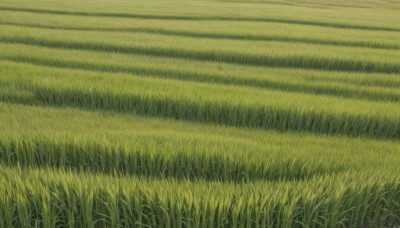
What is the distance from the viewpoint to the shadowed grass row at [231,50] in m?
6.82

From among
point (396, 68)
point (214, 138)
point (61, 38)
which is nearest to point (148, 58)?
point (61, 38)

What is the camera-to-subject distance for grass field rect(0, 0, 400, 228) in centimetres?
220

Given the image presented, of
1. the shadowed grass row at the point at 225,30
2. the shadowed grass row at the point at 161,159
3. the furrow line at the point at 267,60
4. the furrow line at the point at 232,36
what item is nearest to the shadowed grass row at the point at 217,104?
the shadowed grass row at the point at 161,159

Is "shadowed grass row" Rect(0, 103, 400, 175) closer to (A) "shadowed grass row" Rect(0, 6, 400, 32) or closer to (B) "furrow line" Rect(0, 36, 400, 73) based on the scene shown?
(B) "furrow line" Rect(0, 36, 400, 73)

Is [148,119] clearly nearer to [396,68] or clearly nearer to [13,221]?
[13,221]

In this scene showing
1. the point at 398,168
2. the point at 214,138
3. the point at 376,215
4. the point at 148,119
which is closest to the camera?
the point at 376,215

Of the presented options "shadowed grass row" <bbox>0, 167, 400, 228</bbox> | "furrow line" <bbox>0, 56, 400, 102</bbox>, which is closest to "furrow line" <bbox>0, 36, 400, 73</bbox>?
"furrow line" <bbox>0, 56, 400, 102</bbox>

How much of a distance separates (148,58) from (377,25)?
8.29 meters

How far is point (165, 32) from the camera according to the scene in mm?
9297

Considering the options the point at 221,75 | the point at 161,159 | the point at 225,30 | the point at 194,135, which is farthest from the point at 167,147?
the point at 225,30

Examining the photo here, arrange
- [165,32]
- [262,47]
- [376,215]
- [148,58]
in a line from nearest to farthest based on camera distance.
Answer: [376,215], [148,58], [262,47], [165,32]

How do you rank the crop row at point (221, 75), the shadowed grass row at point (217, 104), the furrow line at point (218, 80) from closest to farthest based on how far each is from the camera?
the shadowed grass row at point (217, 104) → the furrow line at point (218, 80) → the crop row at point (221, 75)

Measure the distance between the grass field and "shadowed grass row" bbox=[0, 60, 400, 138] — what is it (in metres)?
0.01

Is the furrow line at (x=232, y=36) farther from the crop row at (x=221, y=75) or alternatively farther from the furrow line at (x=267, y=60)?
the crop row at (x=221, y=75)
